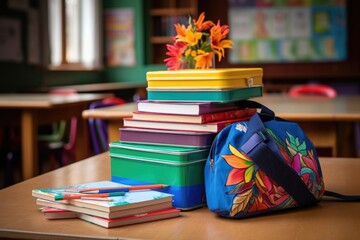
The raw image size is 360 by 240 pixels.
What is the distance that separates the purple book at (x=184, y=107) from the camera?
112cm

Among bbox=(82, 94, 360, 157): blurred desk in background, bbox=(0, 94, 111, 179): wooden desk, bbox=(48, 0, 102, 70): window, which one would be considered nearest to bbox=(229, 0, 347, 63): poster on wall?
bbox=(48, 0, 102, 70): window

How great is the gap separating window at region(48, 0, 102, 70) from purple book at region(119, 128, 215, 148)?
19.0ft

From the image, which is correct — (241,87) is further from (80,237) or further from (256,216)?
(80,237)

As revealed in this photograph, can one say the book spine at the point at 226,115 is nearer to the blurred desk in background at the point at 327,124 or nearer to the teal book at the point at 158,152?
the teal book at the point at 158,152

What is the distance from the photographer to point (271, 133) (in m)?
1.11

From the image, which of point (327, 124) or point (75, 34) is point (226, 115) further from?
point (75, 34)

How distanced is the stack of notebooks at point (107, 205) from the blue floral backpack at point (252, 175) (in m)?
0.09

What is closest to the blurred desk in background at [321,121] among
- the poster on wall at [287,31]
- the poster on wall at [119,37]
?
the poster on wall at [287,31]

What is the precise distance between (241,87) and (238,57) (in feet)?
22.4

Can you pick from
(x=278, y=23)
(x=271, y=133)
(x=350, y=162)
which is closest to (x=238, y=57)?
(x=278, y=23)

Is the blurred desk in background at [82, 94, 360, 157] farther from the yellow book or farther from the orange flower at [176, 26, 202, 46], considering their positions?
the yellow book

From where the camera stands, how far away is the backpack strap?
104cm

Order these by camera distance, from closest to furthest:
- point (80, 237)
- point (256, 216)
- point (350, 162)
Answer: point (80, 237), point (256, 216), point (350, 162)

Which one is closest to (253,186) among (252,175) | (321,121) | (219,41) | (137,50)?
(252,175)
